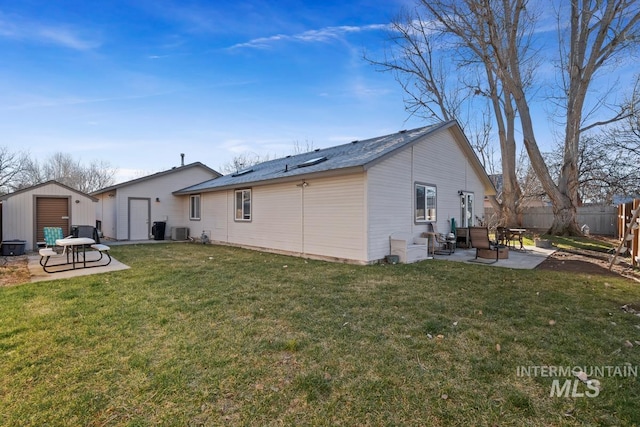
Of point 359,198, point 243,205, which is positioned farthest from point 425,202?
point 243,205

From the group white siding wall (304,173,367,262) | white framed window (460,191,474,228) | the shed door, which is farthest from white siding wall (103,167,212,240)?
white framed window (460,191,474,228)

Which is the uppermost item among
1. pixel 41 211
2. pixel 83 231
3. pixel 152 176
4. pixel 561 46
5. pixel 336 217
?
pixel 561 46

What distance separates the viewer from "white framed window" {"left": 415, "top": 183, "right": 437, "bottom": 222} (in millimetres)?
10109

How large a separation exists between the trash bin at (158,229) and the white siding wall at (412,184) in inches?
475

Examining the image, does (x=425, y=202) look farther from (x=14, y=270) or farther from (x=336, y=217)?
(x=14, y=270)

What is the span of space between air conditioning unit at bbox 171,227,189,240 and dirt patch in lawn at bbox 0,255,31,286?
623 cm

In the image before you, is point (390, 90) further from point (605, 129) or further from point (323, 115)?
point (605, 129)

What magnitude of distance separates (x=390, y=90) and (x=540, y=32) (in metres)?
8.00

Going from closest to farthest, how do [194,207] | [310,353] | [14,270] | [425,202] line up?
[310,353], [14,270], [425,202], [194,207]

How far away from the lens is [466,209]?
1282 cm

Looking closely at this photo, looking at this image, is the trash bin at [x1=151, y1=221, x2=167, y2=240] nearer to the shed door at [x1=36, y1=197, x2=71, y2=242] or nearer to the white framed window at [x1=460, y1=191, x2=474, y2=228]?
the shed door at [x1=36, y1=197, x2=71, y2=242]

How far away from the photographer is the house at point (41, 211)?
11.1 metres

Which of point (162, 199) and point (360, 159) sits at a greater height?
point (360, 159)

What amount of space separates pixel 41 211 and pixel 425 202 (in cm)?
1413
